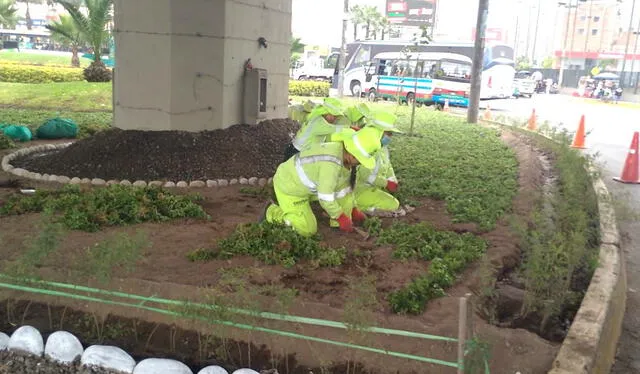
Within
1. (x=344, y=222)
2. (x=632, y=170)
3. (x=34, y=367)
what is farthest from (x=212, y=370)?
(x=632, y=170)

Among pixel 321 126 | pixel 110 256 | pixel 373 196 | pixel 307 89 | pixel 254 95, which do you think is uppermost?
pixel 254 95

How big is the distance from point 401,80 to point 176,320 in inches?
914

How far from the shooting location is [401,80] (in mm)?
25844

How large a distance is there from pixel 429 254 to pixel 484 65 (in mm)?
28176

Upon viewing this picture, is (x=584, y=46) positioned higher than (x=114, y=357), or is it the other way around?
(x=584, y=46)

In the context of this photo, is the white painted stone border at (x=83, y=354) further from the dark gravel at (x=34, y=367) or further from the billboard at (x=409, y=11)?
the billboard at (x=409, y=11)

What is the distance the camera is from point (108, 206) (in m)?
5.93

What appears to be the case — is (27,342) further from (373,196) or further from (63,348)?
(373,196)

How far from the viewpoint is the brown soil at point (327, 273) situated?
3.44 m

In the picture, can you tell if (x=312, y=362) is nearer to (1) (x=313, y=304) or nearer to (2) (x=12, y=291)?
(1) (x=313, y=304)

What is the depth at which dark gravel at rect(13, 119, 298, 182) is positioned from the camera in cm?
812

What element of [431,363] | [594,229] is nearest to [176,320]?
[431,363]

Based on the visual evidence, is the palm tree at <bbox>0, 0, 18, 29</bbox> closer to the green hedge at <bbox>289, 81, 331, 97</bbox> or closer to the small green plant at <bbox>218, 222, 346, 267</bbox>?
the green hedge at <bbox>289, 81, 331, 97</bbox>

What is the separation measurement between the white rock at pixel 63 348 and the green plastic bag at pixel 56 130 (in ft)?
29.9
